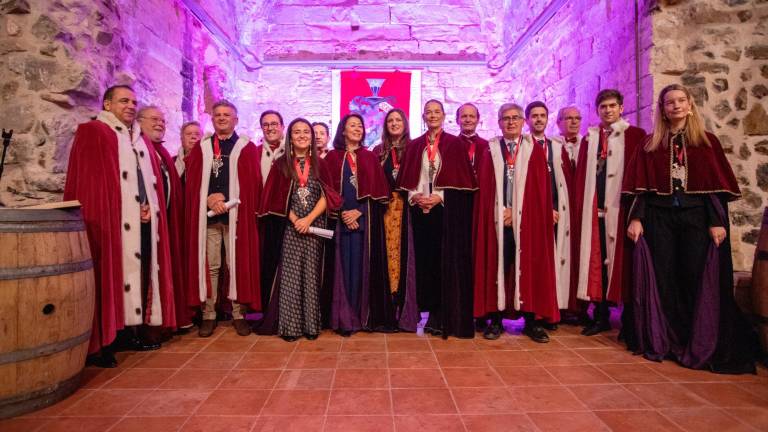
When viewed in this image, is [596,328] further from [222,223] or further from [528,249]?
[222,223]

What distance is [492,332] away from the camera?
3201 mm

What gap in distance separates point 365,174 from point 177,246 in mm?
1551

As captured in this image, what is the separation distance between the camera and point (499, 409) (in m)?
2.02

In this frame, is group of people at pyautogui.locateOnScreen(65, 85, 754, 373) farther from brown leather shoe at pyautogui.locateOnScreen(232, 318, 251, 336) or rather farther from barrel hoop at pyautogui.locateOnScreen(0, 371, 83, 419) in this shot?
barrel hoop at pyautogui.locateOnScreen(0, 371, 83, 419)

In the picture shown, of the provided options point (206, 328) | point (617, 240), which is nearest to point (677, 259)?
point (617, 240)

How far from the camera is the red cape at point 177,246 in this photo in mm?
3213

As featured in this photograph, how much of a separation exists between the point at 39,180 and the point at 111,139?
0.63m

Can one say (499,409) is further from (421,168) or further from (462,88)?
(462,88)

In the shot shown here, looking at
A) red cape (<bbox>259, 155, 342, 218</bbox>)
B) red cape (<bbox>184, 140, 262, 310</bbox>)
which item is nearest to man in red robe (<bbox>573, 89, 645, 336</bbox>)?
red cape (<bbox>259, 155, 342, 218</bbox>)

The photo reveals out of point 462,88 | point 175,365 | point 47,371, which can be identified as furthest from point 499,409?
point 462,88

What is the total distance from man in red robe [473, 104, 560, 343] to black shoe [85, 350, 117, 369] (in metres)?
2.49

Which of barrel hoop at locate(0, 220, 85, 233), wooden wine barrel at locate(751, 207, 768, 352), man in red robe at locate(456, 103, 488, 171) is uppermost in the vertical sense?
man in red robe at locate(456, 103, 488, 171)

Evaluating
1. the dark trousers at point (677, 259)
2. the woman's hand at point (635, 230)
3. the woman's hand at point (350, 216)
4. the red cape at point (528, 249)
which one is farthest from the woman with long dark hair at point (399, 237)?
the dark trousers at point (677, 259)

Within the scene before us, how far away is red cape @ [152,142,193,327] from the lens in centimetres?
321
